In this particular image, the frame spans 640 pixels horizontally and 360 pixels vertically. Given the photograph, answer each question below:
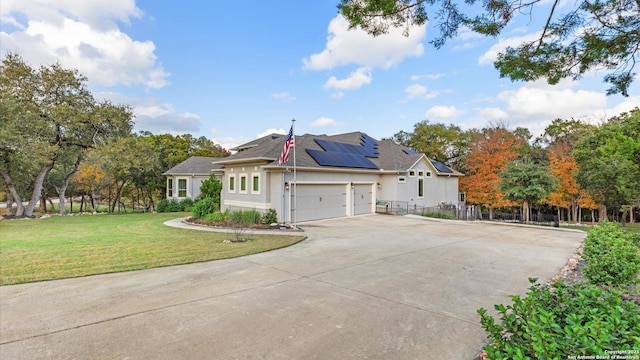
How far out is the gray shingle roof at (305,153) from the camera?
51.7 ft

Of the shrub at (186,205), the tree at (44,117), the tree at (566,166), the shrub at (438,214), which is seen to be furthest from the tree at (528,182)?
the tree at (44,117)

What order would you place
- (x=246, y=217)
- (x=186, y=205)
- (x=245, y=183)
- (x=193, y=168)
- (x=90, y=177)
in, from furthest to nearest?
1. (x=90, y=177)
2. (x=193, y=168)
3. (x=186, y=205)
4. (x=245, y=183)
5. (x=246, y=217)

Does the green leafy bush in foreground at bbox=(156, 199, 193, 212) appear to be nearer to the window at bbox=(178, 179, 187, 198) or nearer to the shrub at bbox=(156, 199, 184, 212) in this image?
the shrub at bbox=(156, 199, 184, 212)

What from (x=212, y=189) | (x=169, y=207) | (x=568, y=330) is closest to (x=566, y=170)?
(x=212, y=189)

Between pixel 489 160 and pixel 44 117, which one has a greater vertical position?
pixel 44 117

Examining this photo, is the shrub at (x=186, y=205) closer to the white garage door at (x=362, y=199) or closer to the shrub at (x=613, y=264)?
the white garage door at (x=362, y=199)

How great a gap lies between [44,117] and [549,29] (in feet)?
83.4

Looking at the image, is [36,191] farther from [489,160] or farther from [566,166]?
[566,166]

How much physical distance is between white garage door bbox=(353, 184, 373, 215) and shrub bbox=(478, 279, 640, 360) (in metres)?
16.0

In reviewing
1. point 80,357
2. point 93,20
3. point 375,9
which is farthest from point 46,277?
point 93,20

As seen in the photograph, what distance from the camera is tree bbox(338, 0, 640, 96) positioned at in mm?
4309

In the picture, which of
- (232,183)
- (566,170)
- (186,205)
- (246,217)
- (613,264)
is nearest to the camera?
(613,264)

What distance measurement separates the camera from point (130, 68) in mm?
15789

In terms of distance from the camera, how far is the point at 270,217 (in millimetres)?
14484
